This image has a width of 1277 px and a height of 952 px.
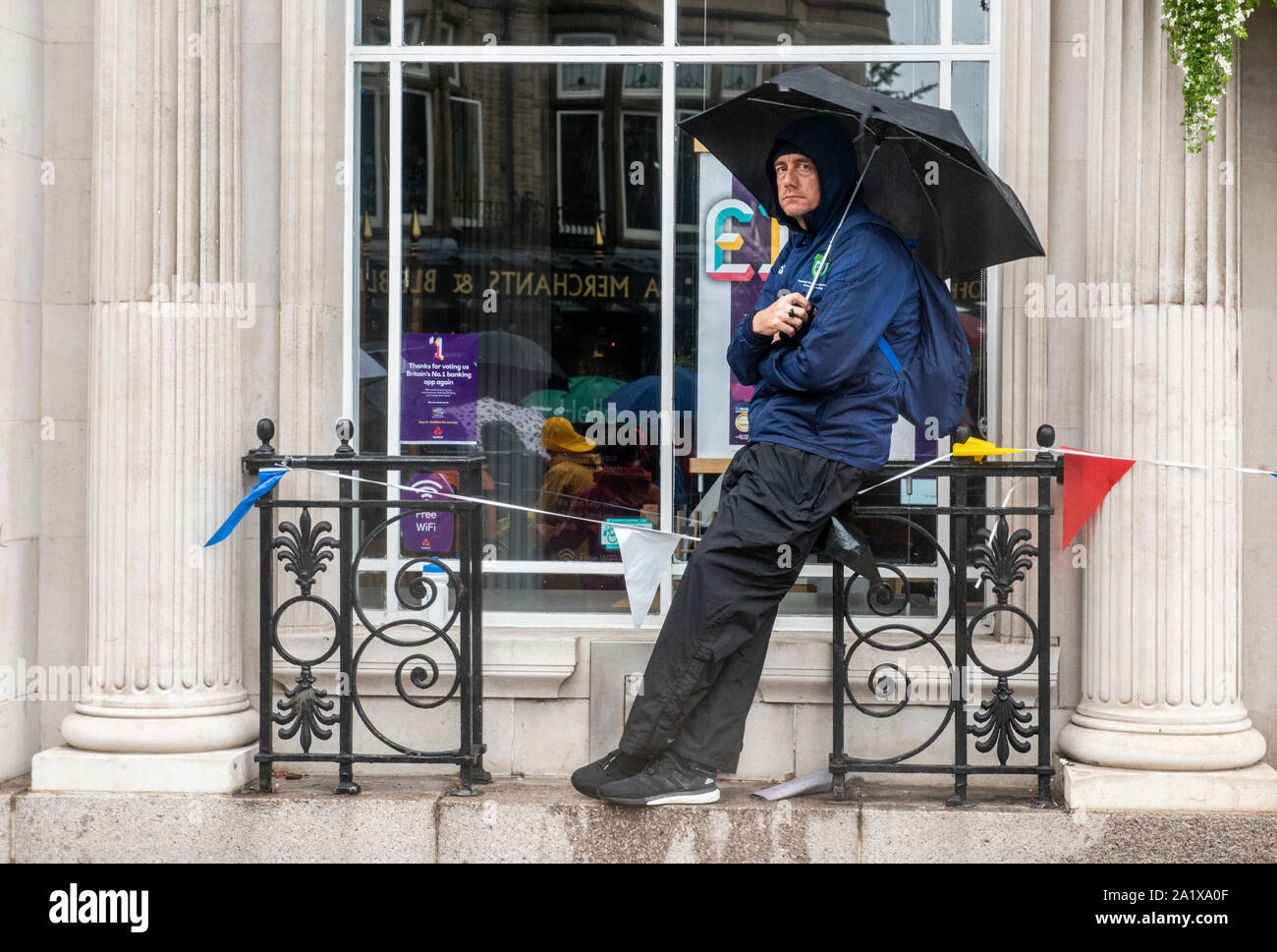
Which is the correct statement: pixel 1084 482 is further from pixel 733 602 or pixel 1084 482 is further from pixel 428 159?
pixel 428 159

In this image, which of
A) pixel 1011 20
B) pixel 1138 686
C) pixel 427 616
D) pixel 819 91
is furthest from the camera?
pixel 427 616

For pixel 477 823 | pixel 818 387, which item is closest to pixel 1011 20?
pixel 818 387

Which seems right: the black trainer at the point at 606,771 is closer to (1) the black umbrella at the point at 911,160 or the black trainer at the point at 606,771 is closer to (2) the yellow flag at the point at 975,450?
(2) the yellow flag at the point at 975,450

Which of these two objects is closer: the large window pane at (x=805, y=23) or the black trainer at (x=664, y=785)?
the black trainer at (x=664, y=785)

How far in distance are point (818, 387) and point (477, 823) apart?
208 centimetres

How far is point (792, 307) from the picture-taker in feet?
15.7

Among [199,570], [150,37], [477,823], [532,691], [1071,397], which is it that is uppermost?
[150,37]

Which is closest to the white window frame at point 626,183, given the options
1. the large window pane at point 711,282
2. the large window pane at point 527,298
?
the large window pane at point 527,298

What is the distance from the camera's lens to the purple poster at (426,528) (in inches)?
237

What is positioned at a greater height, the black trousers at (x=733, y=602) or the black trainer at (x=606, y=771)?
the black trousers at (x=733, y=602)

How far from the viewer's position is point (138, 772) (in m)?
5.30

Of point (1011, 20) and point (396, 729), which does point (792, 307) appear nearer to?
point (1011, 20)

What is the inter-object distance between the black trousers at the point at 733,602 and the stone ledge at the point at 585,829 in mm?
341

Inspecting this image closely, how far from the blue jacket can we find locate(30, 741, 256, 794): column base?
2.44 metres
